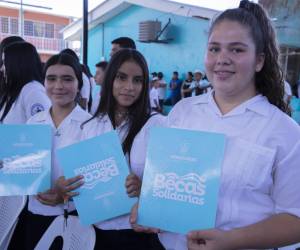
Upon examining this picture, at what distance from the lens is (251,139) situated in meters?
1.00

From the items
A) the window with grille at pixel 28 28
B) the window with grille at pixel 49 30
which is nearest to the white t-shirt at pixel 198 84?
the window with grille at pixel 28 28

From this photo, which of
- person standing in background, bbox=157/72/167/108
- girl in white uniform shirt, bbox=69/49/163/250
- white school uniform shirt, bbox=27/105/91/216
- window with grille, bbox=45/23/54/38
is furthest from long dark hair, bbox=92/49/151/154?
Result: window with grille, bbox=45/23/54/38

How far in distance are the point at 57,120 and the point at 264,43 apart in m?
1.13

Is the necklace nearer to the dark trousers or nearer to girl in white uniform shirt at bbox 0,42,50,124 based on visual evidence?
the dark trousers

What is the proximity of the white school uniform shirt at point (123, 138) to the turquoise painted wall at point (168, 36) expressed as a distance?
8.95 meters

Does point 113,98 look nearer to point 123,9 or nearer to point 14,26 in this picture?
point 123,9

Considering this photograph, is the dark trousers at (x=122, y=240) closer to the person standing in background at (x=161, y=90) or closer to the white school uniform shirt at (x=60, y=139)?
the white school uniform shirt at (x=60, y=139)

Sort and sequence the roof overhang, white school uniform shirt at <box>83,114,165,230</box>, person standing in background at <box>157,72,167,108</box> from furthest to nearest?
person standing in background at <box>157,72,167,108</box> → the roof overhang → white school uniform shirt at <box>83,114,165,230</box>

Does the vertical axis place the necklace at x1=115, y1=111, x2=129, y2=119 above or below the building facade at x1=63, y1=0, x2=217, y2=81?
below

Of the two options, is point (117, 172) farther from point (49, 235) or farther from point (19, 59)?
point (19, 59)

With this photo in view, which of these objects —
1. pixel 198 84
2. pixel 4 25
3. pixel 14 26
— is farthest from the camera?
pixel 14 26

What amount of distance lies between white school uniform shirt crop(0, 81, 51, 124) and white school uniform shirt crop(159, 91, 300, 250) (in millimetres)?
1349

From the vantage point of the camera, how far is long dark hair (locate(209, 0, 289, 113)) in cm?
102

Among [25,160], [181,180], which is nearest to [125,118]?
[25,160]
